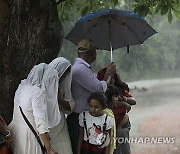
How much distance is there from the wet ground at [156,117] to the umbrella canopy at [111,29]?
7.57 ft

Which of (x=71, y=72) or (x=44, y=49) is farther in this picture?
(x=44, y=49)

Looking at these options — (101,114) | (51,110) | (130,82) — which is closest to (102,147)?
(101,114)

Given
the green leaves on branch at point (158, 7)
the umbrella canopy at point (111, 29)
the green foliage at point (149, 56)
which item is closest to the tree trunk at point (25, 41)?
the umbrella canopy at point (111, 29)

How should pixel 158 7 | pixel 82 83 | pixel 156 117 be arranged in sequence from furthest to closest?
pixel 156 117
pixel 158 7
pixel 82 83

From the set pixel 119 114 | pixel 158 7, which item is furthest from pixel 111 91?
pixel 158 7

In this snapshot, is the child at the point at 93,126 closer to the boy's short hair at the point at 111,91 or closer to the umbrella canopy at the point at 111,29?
the boy's short hair at the point at 111,91

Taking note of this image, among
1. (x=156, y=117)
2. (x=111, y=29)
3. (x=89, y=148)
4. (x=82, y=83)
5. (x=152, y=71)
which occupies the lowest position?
(x=156, y=117)

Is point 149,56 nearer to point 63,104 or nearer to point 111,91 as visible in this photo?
point 111,91

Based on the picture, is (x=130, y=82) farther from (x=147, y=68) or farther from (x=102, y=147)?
(x=102, y=147)

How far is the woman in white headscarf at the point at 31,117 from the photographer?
2.91 meters

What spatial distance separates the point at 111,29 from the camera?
4.25 meters

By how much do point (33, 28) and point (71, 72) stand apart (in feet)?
2.56

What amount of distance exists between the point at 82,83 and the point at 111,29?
1055 mm

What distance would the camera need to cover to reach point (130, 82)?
14.8 meters
